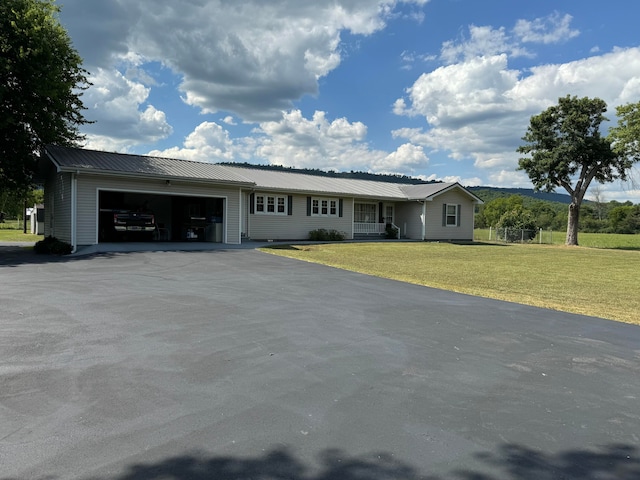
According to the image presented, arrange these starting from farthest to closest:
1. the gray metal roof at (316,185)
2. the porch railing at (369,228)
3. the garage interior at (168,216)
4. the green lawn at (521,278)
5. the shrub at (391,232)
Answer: the shrub at (391,232), the porch railing at (369,228), the gray metal roof at (316,185), the garage interior at (168,216), the green lawn at (521,278)

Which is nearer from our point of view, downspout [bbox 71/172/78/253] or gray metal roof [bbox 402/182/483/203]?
downspout [bbox 71/172/78/253]

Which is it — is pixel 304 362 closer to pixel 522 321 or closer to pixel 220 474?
pixel 220 474

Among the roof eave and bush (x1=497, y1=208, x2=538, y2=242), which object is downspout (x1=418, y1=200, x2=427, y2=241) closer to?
bush (x1=497, y1=208, x2=538, y2=242)

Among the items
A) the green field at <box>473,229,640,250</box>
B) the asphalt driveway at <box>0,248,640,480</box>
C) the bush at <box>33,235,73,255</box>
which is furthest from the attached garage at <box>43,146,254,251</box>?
the green field at <box>473,229,640,250</box>

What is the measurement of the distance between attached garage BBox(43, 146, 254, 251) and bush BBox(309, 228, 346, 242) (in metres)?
5.72

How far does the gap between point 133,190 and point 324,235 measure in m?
10.8

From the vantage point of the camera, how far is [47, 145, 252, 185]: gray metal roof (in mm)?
16297

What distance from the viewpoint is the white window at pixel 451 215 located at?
29.8m

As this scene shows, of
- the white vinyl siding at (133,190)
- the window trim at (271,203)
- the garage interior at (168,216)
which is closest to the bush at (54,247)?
the white vinyl siding at (133,190)

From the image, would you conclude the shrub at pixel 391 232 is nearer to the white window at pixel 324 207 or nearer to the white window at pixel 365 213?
the white window at pixel 365 213

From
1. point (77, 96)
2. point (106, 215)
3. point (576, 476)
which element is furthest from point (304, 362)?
point (77, 96)

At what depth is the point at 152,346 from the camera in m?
4.96

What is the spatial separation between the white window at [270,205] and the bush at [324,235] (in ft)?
6.84

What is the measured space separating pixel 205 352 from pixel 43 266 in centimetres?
933
